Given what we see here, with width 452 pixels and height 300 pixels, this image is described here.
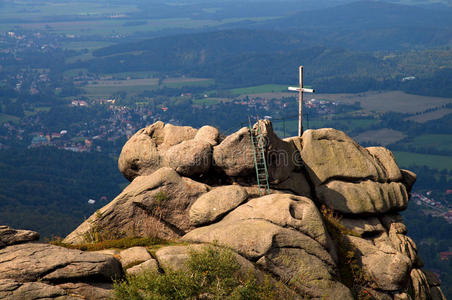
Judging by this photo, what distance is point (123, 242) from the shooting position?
90.9ft

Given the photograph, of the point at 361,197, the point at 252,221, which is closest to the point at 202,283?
the point at 252,221

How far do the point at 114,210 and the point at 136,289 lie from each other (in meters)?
11.2

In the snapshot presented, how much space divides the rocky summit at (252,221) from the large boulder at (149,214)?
6cm

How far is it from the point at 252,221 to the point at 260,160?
752 centimetres

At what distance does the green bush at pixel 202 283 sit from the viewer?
2047 centimetres

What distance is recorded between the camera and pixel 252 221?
2672cm

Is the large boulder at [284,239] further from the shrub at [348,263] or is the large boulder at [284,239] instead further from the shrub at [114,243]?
the shrub at [114,243]

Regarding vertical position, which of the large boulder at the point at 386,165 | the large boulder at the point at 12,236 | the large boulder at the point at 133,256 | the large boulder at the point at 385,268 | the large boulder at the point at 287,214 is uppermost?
the large boulder at the point at 12,236

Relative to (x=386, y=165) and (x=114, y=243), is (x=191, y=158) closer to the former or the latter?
(x=114, y=243)

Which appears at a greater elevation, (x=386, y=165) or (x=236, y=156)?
(x=236, y=156)

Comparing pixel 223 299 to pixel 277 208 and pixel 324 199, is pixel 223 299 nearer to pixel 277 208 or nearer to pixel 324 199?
pixel 277 208

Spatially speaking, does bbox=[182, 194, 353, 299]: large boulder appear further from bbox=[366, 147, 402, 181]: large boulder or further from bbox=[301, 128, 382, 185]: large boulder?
bbox=[366, 147, 402, 181]: large boulder

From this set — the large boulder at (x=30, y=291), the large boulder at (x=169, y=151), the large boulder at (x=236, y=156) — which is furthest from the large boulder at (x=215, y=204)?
the large boulder at (x=30, y=291)

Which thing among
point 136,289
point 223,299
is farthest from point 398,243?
point 136,289
